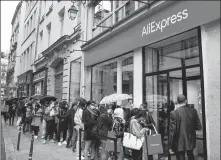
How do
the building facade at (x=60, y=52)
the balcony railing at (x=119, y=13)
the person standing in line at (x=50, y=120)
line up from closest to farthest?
the balcony railing at (x=119, y=13) < the person standing in line at (x=50, y=120) < the building facade at (x=60, y=52)

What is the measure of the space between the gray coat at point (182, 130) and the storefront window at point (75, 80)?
8.37 m

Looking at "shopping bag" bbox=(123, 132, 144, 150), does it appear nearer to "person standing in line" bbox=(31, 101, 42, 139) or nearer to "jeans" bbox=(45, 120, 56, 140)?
"jeans" bbox=(45, 120, 56, 140)

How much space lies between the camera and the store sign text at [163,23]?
5613 millimetres

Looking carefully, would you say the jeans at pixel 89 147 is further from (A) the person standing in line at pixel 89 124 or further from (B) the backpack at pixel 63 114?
(B) the backpack at pixel 63 114

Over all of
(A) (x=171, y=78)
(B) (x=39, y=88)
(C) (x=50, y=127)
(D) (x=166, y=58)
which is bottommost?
(C) (x=50, y=127)

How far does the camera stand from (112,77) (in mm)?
9953

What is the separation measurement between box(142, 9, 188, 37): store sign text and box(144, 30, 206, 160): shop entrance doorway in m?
0.59

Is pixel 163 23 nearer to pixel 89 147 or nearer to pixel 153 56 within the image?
pixel 153 56

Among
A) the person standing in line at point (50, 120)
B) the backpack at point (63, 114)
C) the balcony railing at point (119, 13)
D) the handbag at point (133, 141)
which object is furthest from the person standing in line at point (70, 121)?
the balcony railing at point (119, 13)

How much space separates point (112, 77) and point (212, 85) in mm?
5466

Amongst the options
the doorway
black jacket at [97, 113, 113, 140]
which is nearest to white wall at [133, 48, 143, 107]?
black jacket at [97, 113, 113, 140]

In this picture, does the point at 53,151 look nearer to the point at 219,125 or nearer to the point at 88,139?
the point at 88,139

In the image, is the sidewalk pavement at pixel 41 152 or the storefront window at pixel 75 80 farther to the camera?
the storefront window at pixel 75 80

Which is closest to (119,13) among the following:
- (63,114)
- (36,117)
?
(63,114)
